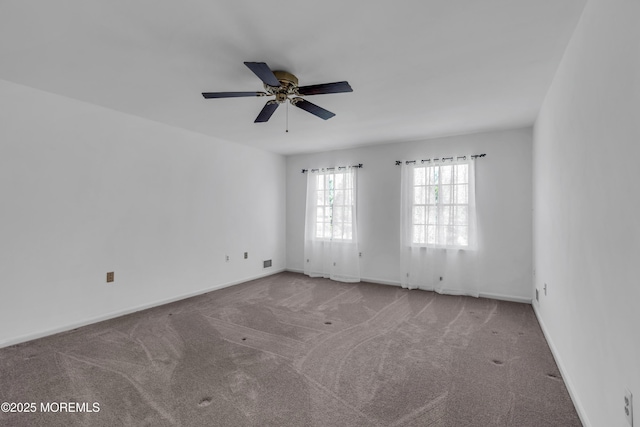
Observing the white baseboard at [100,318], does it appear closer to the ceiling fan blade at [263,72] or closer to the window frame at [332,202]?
the window frame at [332,202]

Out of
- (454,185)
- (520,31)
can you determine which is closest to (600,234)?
(520,31)

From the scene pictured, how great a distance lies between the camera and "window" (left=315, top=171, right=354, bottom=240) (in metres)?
5.64

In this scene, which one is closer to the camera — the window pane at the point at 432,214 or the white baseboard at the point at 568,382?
the white baseboard at the point at 568,382

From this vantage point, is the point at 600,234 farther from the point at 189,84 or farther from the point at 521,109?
the point at 189,84

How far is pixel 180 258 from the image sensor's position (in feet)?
14.5

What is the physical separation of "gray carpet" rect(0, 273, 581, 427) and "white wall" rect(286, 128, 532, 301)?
0.69 m

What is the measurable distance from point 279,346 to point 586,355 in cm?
235

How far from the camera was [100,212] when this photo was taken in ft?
11.5

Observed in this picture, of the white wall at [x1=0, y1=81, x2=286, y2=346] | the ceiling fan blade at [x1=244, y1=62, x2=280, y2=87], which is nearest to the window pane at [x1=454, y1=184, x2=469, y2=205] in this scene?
the ceiling fan blade at [x1=244, y1=62, x2=280, y2=87]

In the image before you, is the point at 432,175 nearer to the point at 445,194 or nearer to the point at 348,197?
the point at 445,194

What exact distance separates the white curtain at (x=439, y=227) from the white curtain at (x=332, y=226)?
953 mm

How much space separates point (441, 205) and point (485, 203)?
2.06 ft

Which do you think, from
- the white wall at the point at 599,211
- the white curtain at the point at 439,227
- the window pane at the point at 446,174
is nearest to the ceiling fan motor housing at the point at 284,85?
the white wall at the point at 599,211

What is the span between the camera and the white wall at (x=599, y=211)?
1.20 meters
